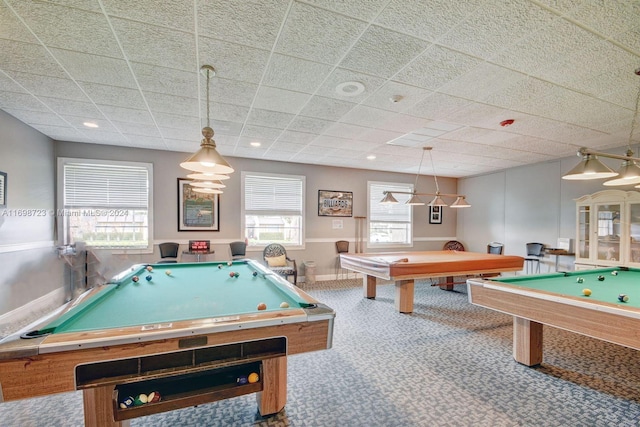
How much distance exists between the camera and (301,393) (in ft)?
7.39

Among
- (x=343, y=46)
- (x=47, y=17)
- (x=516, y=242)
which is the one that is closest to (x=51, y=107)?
(x=47, y=17)

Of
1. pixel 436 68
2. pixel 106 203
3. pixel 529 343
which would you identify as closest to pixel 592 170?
pixel 436 68

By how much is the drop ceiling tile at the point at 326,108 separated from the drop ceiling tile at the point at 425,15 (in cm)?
120

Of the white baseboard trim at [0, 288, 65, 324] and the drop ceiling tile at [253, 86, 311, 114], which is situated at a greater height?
the drop ceiling tile at [253, 86, 311, 114]

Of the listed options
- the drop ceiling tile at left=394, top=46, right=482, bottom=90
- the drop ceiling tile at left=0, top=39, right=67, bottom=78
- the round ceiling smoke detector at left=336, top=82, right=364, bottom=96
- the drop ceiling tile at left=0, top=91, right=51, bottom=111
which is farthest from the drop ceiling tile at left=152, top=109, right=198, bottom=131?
the drop ceiling tile at left=394, top=46, right=482, bottom=90

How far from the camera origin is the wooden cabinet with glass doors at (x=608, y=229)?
429cm

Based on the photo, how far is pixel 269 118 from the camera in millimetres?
3580

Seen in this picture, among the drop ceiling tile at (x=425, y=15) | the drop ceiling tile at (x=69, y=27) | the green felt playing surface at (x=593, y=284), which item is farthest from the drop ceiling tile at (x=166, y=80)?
the green felt playing surface at (x=593, y=284)

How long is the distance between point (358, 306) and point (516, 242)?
422cm

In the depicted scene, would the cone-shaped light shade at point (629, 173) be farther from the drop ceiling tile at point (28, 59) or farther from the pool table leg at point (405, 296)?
the drop ceiling tile at point (28, 59)

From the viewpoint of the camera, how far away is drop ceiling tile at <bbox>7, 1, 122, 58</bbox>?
1.73 m

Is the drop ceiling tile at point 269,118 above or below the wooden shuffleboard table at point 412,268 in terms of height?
above

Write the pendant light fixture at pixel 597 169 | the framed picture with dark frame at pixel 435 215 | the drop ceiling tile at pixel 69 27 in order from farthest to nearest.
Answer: the framed picture with dark frame at pixel 435 215, the pendant light fixture at pixel 597 169, the drop ceiling tile at pixel 69 27

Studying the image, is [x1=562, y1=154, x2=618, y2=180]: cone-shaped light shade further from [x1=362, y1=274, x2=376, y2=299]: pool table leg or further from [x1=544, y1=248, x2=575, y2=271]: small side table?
[x1=544, y1=248, x2=575, y2=271]: small side table
